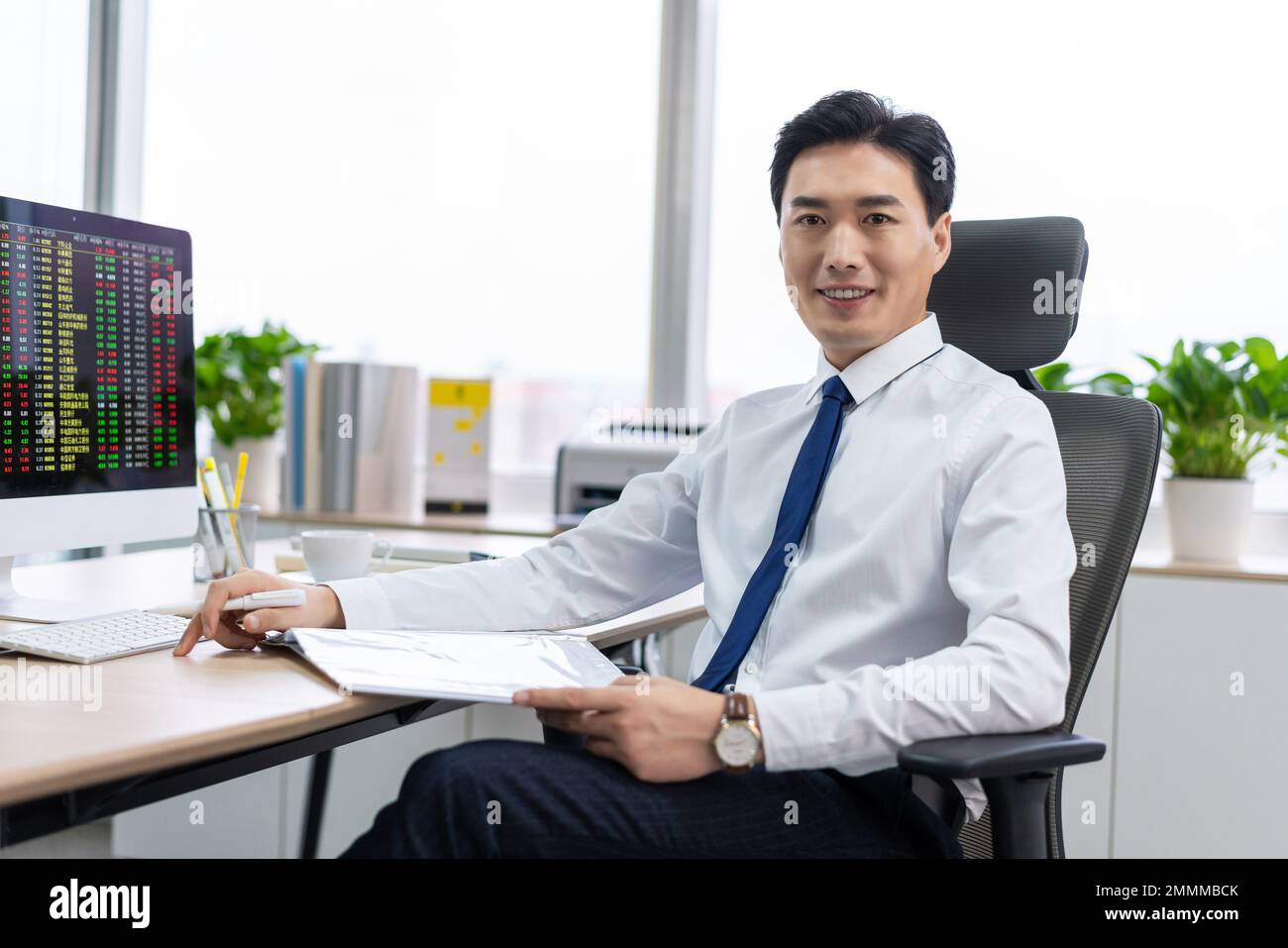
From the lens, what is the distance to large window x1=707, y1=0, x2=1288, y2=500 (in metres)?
2.60

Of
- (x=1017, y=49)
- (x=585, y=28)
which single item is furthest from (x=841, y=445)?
(x=585, y=28)

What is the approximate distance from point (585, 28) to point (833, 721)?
2.51m

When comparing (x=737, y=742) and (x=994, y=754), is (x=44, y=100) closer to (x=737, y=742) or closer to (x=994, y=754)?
(x=737, y=742)

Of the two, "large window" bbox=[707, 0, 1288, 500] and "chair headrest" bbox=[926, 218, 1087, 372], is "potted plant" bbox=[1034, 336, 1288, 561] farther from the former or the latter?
"chair headrest" bbox=[926, 218, 1087, 372]

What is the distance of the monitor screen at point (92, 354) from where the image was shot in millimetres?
1398

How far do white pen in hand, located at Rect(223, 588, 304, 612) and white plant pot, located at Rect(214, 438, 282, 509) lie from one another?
1.81 meters

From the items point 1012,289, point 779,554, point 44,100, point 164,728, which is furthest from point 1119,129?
point 44,100

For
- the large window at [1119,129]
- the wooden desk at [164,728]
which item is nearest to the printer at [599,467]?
the large window at [1119,129]

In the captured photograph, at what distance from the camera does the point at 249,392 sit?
2.99 metres

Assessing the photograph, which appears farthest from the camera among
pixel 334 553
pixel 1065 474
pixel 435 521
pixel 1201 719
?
pixel 435 521

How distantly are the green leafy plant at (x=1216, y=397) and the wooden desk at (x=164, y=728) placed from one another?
160cm

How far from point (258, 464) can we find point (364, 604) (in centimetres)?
183

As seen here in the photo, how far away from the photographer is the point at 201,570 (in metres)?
1.76

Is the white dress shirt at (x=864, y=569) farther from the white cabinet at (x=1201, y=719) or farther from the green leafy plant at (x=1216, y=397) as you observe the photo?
the white cabinet at (x=1201, y=719)
